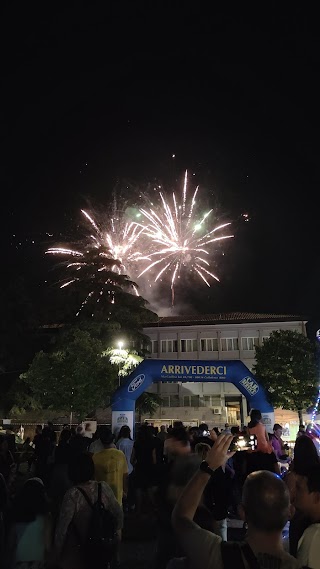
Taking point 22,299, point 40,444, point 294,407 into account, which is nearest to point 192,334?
point 294,407

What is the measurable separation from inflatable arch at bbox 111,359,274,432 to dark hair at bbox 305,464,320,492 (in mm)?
14634

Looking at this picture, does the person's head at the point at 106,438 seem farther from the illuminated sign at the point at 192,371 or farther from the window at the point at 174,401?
the window at the point at 174,401

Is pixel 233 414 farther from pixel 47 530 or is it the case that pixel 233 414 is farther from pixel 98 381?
pixel 47 530

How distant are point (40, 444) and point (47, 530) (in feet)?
24.1

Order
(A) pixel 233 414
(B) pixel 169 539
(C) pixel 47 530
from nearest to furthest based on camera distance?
(C) pixel 47 530 → (B) pixel 169 539 → (A) pixel 233 414

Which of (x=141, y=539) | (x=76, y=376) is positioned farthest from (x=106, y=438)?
(x=76, y=376)

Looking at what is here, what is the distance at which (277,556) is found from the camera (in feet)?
6.81

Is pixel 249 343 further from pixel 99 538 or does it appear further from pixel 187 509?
pixel 187 509

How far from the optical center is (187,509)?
2215 mm

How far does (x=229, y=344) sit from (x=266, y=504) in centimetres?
4186

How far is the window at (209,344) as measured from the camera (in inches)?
1713

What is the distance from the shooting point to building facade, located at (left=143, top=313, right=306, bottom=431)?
40.7m

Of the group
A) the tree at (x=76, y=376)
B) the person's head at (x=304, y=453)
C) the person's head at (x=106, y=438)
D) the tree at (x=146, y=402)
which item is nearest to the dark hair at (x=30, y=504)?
the person's head at (x=304, y=453)

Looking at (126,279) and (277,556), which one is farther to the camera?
(126,279)
